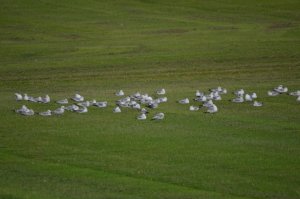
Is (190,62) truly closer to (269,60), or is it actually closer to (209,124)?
(269,60)

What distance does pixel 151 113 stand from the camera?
123 feet

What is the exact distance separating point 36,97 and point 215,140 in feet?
48.1

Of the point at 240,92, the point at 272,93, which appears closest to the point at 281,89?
the point at 272,93

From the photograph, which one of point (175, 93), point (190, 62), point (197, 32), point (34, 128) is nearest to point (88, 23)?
point (197, 32)

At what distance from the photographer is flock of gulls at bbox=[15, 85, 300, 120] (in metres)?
37.9

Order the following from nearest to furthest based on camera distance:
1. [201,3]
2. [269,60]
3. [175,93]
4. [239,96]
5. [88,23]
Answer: [239,96]
[175,93]
[269,60]
[88,23]
[201,3]

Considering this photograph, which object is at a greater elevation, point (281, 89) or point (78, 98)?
point (281, 89)

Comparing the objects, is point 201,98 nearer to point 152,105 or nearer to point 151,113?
→ point 152,105

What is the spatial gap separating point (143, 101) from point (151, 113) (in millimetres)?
2406

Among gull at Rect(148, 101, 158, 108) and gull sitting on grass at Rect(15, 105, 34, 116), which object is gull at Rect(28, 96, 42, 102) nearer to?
gull sitting on grass at Rect(15, 105, 34, 116)

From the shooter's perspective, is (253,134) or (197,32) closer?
(253,134)

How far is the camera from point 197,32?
79938 millimetres

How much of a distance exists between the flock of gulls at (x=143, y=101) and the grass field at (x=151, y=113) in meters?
0.43

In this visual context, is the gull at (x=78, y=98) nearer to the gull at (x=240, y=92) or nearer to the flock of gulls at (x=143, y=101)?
the flock of gulls at (x=143, y=101)
